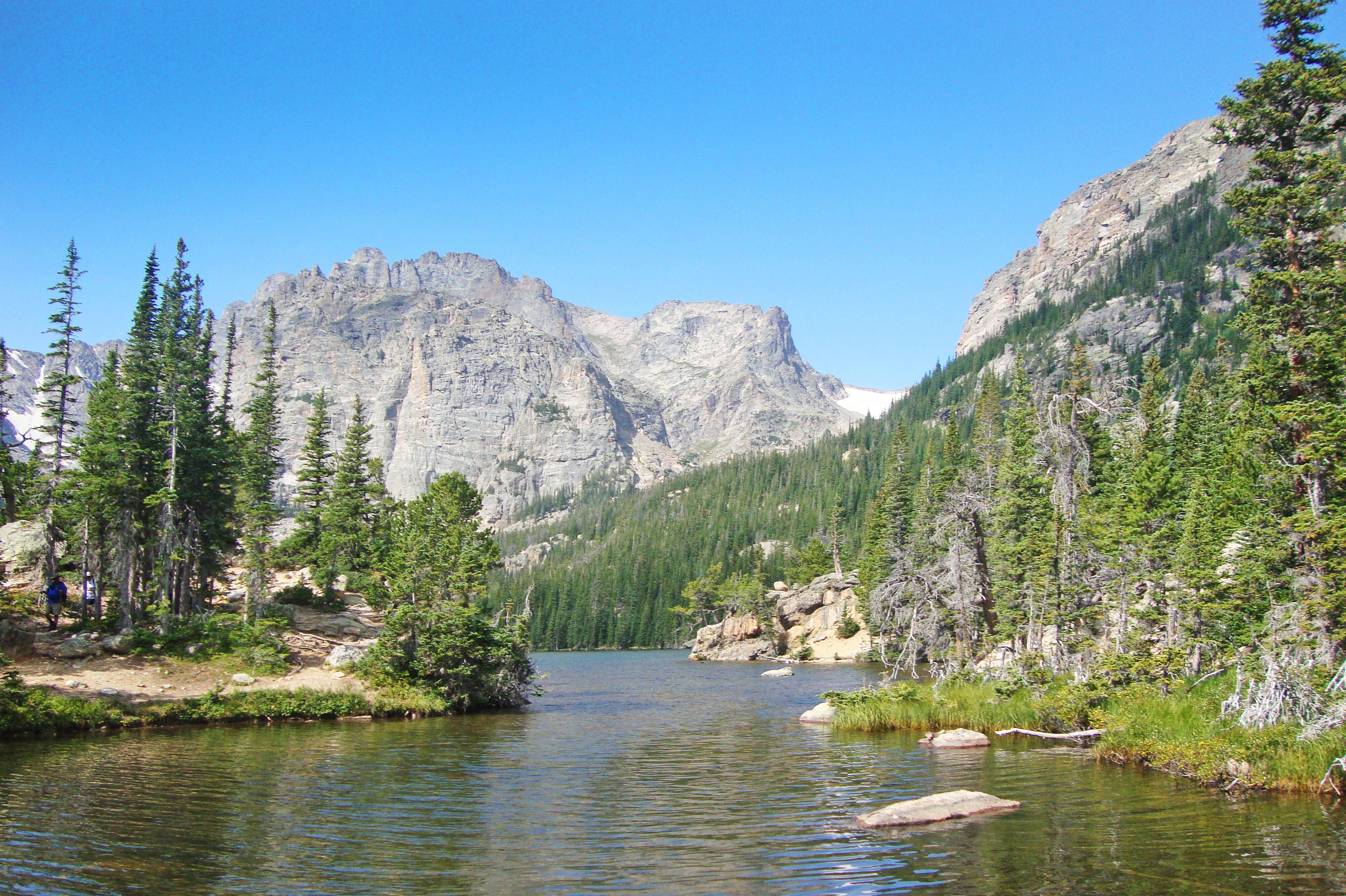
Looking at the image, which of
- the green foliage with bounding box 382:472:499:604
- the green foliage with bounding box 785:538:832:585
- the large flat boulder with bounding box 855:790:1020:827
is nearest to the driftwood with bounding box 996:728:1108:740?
the large flat boulder with bounding box 855:790:1020:827

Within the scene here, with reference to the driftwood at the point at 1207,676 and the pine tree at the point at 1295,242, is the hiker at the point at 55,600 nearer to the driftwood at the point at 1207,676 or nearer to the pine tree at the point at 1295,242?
the driftwood at the point at 1207,676

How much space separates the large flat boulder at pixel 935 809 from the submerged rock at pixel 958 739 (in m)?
9.03

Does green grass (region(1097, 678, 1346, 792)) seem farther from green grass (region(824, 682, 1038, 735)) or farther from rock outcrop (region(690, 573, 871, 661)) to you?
rock outcrop (region(690, 573, 871, 661))

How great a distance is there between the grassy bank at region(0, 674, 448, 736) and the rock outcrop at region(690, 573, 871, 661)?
206ft

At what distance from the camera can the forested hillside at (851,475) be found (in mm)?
139000

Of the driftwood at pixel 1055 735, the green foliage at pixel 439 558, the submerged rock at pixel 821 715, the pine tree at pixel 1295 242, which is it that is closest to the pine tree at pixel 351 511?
the green foliage at pixel 439 558

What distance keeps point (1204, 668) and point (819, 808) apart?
18307mm

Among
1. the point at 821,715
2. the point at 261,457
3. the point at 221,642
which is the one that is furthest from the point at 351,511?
the point at 821,715

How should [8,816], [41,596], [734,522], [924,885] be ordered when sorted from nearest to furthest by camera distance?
[924,885], [8,816], [41,596], [734,522]

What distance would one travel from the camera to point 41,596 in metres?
42.8

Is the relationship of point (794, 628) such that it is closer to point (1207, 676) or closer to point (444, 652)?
point (444, 652)

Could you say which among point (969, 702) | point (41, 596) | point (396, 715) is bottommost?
point (396, 715)

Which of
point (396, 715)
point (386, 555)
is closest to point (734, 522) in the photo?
point (386, 555)

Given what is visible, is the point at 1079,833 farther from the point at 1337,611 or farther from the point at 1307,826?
the point at 1337,611
